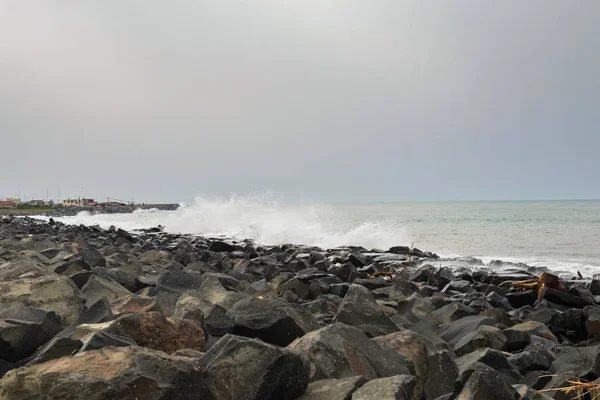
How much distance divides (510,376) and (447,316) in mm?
2044

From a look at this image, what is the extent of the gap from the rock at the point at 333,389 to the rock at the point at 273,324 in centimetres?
83

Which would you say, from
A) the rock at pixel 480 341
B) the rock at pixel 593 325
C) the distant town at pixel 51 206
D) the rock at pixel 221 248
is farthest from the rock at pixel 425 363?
the distant town at pixel 51 206

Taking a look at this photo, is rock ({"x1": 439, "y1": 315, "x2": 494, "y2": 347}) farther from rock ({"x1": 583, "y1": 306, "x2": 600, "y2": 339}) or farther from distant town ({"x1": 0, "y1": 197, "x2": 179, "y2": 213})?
distant town ({"x1": 0, "y1": 197, "x2": 179, "y2": 213})

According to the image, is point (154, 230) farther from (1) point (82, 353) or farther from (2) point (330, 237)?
(1) point (82, 353)

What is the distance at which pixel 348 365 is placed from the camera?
8.52ft

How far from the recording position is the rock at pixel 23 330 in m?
2.83

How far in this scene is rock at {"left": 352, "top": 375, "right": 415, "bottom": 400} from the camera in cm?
211

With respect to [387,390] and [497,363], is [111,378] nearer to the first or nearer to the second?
[387,390]

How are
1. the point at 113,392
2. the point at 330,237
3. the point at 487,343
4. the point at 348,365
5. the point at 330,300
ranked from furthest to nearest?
1. the point at 330,237
2. the point at 330,300
3. the point at 487,343
4. the point at 348,365
5. the point at 113,392

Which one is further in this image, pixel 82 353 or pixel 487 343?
pixel 487 343

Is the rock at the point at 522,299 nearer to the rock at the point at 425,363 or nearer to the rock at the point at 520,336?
the rock at the point at 520,336

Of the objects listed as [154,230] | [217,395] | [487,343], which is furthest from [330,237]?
[217,395]

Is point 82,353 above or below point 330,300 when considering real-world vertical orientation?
above

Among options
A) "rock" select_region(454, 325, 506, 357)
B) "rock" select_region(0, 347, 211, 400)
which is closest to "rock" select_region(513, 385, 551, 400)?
"rock" select_region(454, 325, 506, 357)
